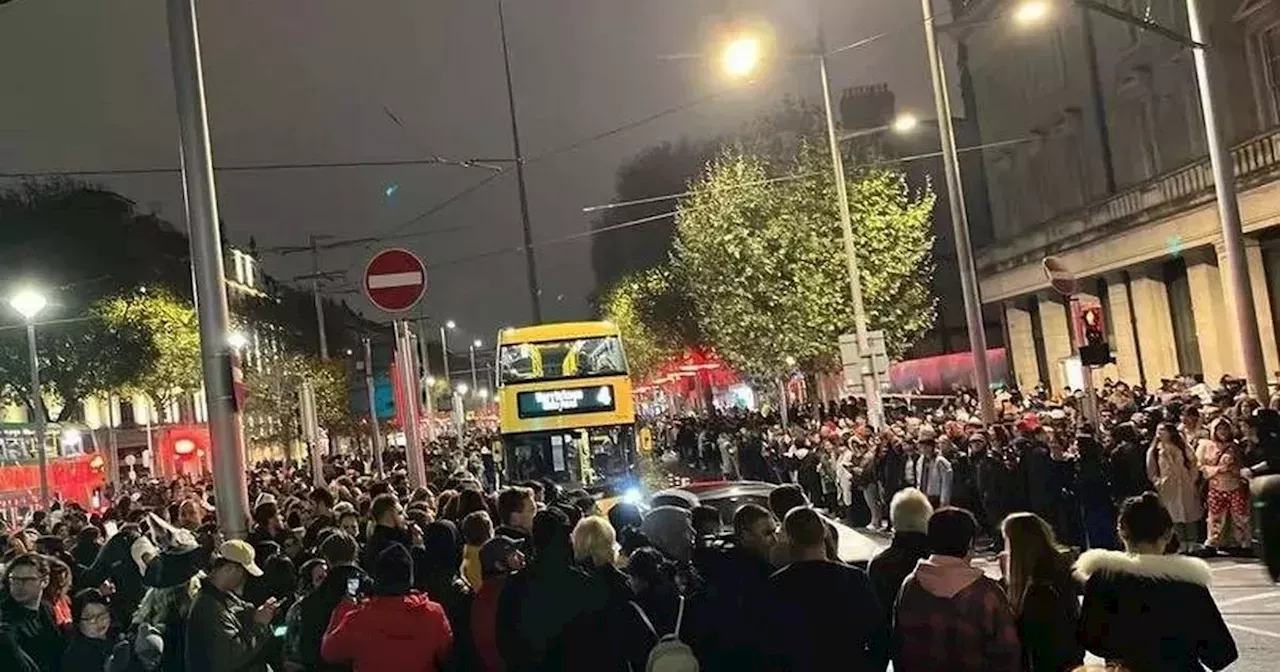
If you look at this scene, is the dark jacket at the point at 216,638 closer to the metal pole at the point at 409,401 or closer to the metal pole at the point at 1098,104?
the metal pole at the point at 409,401

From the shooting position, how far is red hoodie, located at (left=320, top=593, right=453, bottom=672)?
6098 mm

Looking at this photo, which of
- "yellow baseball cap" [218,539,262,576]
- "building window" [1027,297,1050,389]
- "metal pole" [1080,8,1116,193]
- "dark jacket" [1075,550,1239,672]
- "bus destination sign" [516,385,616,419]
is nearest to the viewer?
"dark jacket" [1075,550,1239,672]

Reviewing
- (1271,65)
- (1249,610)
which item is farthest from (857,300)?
(1249,610)

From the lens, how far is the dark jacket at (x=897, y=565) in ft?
21.0

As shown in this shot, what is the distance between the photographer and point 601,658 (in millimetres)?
6266

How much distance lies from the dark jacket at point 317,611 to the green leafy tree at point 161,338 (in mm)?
54128

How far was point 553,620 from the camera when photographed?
247 inches

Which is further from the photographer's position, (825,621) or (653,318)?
(653,318)

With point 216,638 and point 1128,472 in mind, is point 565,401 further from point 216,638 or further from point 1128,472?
point 216,638

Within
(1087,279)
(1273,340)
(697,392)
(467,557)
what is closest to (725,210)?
(1087,279)

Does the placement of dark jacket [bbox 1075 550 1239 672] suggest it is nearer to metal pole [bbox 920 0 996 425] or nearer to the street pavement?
the street pavement

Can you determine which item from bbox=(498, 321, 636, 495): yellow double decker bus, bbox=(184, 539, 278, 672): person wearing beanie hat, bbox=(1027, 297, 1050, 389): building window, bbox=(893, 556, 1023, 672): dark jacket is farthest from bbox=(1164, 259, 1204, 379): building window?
bbox=(184, 539, 278, 672): person wearing beanie hat

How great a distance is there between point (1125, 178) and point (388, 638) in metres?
35.9

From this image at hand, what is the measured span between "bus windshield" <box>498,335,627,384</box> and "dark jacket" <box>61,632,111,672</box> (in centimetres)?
1726
